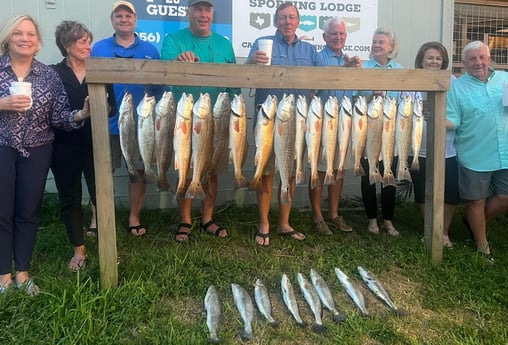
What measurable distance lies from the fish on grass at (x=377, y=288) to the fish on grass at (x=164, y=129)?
1.86m

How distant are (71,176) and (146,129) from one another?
838 millimetres

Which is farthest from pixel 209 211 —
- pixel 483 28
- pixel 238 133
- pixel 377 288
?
pixel 483 28

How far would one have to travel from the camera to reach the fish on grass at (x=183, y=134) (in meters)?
3.37

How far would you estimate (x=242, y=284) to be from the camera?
144 inches

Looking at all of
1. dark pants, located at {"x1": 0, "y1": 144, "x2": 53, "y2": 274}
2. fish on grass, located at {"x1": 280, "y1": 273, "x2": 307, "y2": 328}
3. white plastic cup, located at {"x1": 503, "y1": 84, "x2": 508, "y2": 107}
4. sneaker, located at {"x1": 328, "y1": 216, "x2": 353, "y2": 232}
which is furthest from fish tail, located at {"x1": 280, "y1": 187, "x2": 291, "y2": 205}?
white plastic cup, located at {"x1": 503, "y1": 84, "x2": 508, "y2": 107}

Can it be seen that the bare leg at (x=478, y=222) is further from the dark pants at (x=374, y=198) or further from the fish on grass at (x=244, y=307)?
the fish on grass at (x=244, y=307)

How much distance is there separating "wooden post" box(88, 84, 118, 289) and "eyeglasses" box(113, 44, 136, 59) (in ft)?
3.46

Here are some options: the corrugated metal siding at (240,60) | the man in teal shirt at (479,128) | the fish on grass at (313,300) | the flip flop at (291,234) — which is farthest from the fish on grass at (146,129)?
the man in teal shirt at (479,128)

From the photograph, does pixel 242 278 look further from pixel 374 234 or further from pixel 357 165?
pixel 374 234

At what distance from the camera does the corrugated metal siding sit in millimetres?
4996

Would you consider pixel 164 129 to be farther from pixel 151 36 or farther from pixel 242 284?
pixel 151 36

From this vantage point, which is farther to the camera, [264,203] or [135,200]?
[135,200]

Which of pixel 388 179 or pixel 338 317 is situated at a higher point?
pixel 388 179

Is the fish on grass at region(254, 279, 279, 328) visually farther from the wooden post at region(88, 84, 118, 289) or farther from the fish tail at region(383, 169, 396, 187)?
the fish tail at region(383, 169, 396, 187)
